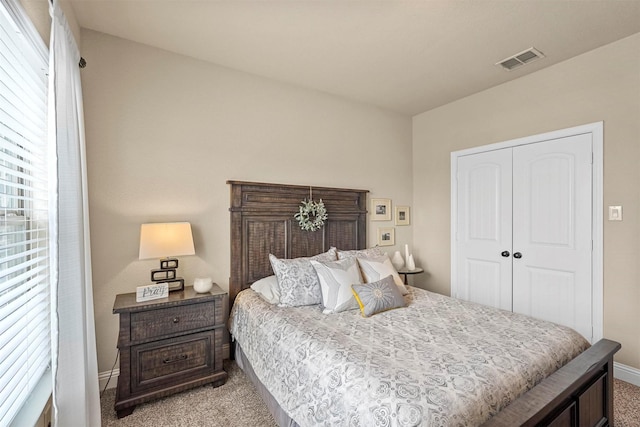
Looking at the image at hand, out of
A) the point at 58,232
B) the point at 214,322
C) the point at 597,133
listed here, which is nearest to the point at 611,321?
the point at 597,133

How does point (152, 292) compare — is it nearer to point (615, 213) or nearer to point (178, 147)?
point (178, 147)

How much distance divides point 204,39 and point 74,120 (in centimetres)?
130

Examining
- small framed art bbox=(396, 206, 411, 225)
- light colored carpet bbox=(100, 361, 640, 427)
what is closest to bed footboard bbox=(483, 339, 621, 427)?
light colored carpet bbox=(100, 361, 640, 427)

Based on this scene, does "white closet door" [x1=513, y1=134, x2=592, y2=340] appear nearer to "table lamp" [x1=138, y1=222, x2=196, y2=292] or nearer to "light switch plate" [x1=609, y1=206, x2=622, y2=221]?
"light switch plate" [x1=609, y1=206, x2=622, y2=221]

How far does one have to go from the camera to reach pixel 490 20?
2.22m

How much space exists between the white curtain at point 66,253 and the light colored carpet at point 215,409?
0.47m

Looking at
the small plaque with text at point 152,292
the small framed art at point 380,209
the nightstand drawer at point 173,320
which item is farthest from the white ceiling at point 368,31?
the nightstand drawer at point 173,320

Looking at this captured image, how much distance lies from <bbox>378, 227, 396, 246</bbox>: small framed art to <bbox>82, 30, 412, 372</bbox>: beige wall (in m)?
0.91

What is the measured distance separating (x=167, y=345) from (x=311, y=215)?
1.75m

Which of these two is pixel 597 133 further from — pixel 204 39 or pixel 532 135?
pixel 204 39

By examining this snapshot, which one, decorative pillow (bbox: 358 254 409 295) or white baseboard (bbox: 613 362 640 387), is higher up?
decorative pillow (bbox: 358 254 409 295)

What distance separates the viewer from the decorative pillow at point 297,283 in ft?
8.01

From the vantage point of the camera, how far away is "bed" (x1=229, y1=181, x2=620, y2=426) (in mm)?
1235

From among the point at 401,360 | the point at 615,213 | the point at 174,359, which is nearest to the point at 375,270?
the point at 401,360
